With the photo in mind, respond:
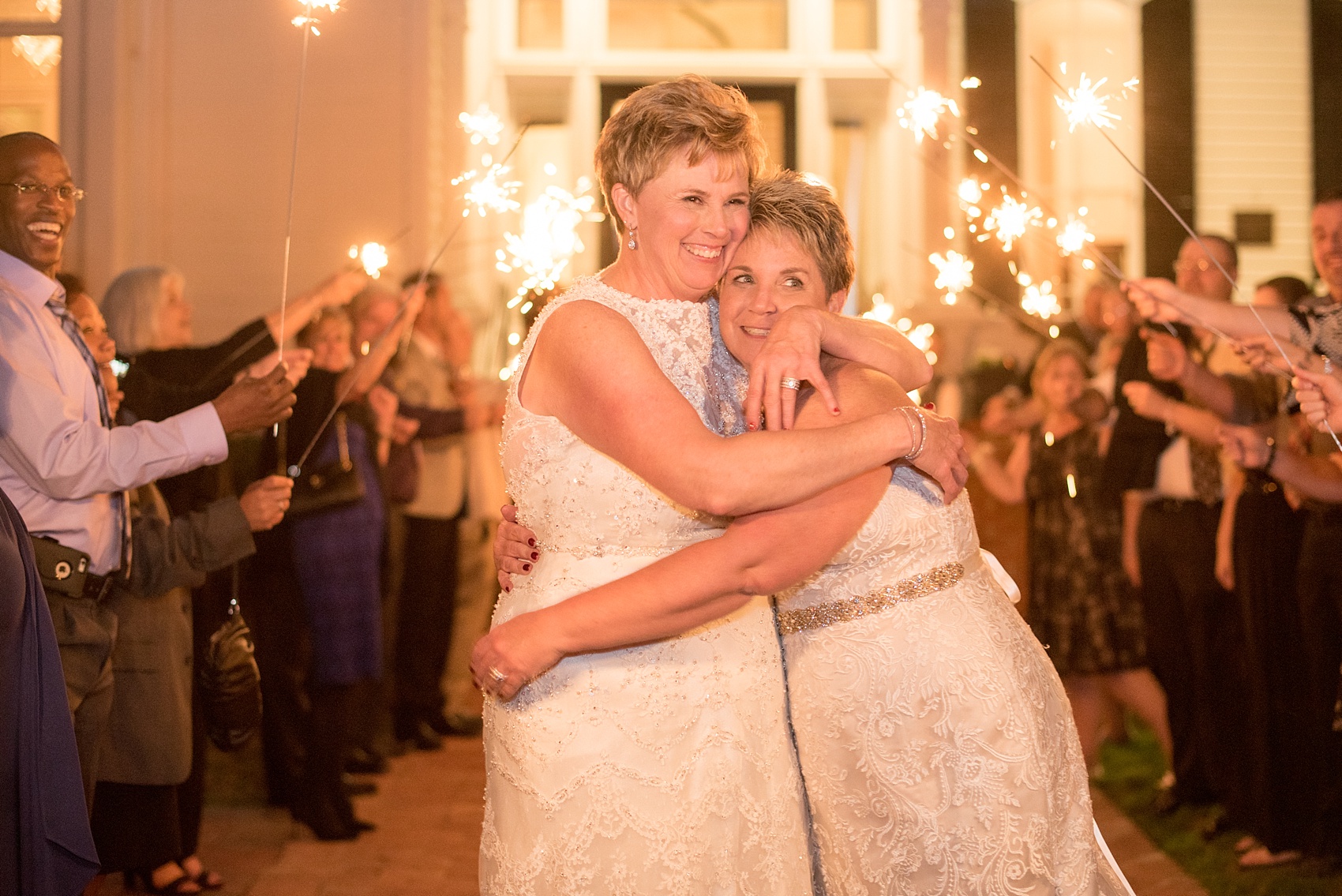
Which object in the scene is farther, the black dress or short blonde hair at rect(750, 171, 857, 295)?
the black dress

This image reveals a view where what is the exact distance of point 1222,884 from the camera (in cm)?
386

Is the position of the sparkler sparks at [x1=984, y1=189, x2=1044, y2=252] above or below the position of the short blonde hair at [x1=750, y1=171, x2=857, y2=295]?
above

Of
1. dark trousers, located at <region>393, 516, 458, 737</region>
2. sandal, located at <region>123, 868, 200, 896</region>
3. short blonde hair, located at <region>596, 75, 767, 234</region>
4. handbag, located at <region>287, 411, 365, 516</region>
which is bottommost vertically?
sandal, located at <region>123, 868, 200, 896</region>

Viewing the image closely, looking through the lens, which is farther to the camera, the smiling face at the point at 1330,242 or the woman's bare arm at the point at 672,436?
the smiling face at the point at 1330,242

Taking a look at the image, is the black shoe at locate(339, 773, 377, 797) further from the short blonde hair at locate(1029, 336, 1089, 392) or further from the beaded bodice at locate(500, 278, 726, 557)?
the beaded bodice at locate(500, 278, 726, 557)

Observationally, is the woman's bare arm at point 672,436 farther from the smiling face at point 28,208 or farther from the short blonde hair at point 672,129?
the smiling face at point 28,208

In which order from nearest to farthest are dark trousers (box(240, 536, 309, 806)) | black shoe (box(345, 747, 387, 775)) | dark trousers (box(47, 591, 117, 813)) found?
dark trousers (box(47, 591, 117, 813)), dark trousers (box(240, 536, 309, 806)), black shoe (box(345, 747, 387, 775))

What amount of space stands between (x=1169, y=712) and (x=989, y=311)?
10.5 feet

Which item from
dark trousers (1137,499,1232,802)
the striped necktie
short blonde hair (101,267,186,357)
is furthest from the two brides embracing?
dark trousers (1137,499,1232,802)

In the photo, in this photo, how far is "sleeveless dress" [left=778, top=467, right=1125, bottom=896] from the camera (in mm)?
2035

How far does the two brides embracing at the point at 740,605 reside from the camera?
1854 millimetres

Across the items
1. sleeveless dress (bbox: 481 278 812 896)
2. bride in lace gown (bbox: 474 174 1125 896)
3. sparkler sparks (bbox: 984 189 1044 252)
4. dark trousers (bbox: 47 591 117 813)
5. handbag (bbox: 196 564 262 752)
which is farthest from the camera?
handbag (bbox: 196 564 262 752)

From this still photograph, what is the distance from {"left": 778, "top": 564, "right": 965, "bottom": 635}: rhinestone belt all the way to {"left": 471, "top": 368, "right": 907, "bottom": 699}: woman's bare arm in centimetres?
21

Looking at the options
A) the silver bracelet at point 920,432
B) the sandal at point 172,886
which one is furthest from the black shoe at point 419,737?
the silver bracelet at point 920,432
